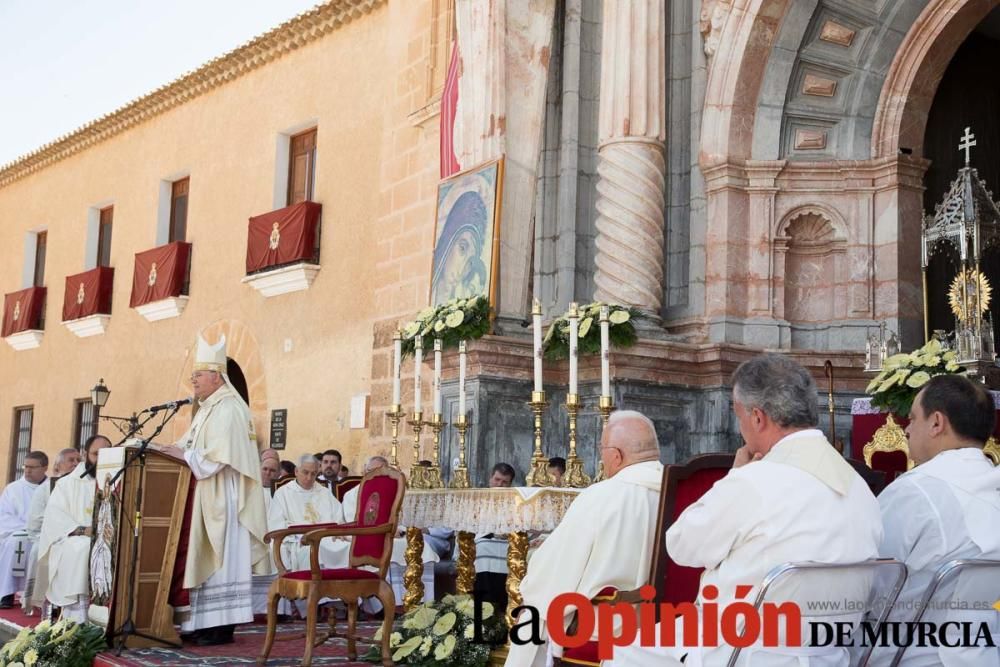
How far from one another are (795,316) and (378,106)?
6.40m

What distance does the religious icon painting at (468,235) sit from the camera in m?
9.48

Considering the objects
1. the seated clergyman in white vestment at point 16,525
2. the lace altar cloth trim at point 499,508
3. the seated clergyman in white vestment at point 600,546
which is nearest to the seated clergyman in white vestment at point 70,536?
the seated clergyman in white vestment at point 16,525

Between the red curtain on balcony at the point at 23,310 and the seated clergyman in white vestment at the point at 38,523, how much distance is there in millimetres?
11012

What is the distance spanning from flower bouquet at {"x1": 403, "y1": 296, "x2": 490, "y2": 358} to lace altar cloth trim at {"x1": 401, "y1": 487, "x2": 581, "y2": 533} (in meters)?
2.42

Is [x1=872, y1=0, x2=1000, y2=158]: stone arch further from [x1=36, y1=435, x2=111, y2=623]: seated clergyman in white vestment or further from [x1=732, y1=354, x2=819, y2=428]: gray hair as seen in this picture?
[x1=732, y1=354, x2=819, y2=428]: gray hair

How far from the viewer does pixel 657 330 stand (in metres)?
9.26

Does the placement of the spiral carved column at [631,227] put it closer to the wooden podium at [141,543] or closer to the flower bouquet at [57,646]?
the wooden podium at [141,543]

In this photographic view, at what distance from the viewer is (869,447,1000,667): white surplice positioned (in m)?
3.37

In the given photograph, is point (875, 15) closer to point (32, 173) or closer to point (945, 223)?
point (945, 223)

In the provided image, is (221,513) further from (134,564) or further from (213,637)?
(213,637)

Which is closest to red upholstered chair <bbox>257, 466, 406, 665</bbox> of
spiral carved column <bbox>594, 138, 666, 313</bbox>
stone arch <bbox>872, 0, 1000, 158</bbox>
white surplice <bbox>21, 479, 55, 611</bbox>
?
spiral carved column <bbox>594, 138, 666, 313</bbox>

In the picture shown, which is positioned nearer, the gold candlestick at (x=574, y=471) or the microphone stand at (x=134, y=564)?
the gold candlestick at (x=574, y=471)

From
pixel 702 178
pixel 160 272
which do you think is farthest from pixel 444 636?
pixel 160 272

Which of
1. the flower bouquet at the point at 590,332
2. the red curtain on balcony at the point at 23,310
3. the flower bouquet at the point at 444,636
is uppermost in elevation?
the red curtain on balcony at the point at 23,310
